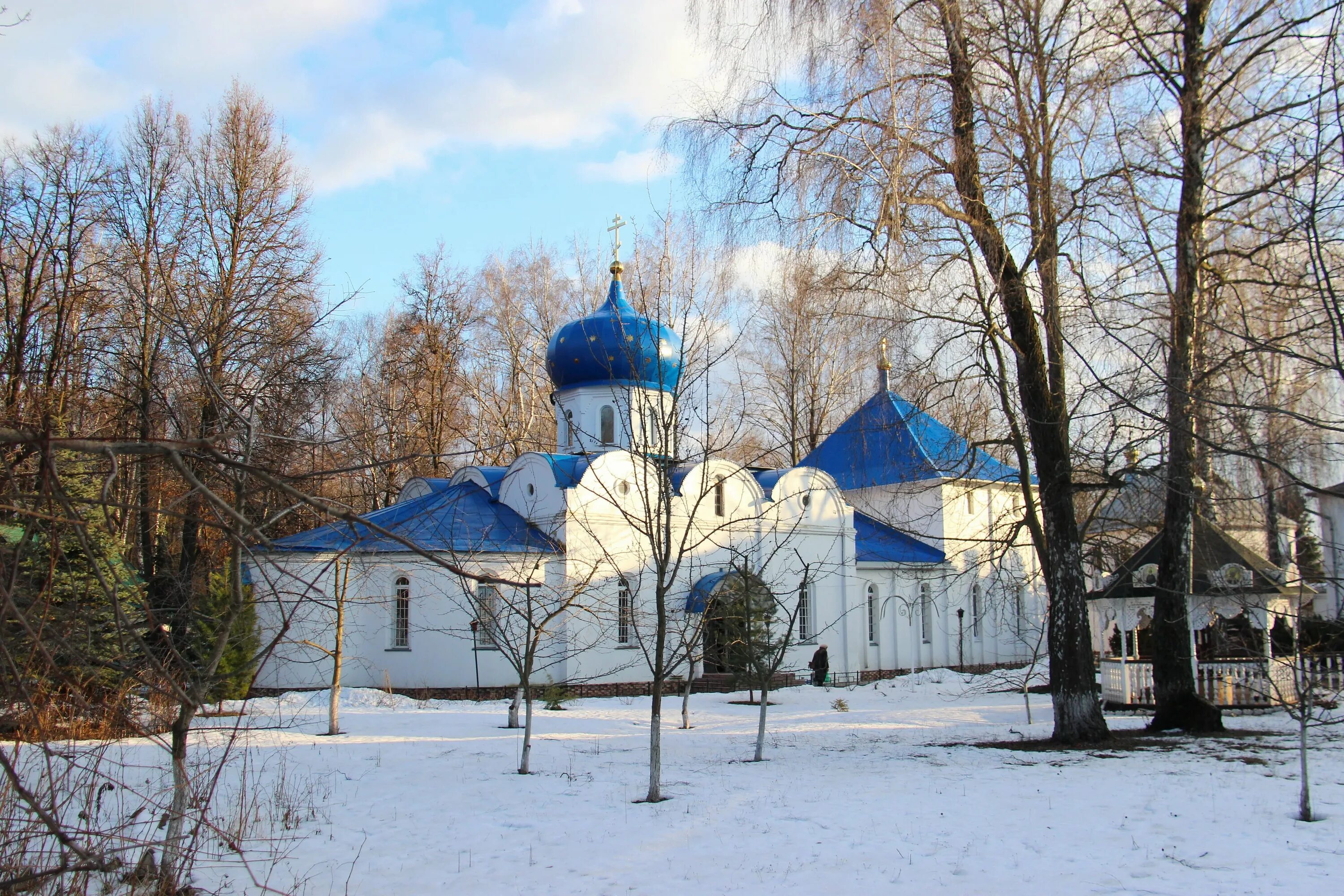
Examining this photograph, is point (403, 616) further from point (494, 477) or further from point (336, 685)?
point (336, 685)

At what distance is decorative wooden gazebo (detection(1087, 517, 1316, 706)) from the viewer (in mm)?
16359

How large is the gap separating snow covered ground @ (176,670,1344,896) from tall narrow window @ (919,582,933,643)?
15.3 meters

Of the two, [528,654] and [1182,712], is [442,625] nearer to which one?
[528,654]

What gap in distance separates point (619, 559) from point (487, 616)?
8.32 m

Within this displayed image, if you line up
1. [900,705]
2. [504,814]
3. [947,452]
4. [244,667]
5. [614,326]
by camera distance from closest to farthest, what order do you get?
1. [244,667]
2. [504,814]
3. [947,452]
4. [900,705]
5. [614,326]

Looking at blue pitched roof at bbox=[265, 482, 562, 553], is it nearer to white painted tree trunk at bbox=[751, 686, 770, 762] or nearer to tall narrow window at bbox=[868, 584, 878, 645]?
white painted tree trunk at bbox=[751, 686, 770, 762]

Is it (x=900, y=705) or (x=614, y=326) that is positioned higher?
(x=614, y=326)

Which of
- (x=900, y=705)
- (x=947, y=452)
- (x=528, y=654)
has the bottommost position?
(x=900, y=705)

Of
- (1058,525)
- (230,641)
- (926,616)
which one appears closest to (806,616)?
(926,616)

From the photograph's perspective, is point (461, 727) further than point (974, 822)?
Yes

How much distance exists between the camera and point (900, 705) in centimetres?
2073

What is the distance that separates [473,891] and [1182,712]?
1107cm

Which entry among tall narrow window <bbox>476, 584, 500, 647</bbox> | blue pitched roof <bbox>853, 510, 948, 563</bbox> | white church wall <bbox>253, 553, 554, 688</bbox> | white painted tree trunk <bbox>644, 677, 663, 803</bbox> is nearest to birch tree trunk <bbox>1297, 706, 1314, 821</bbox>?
A: white painted tree trunk <bbox>644, 677, 663, 803</bbox>

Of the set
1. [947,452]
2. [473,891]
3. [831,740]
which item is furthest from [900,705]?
[473,891]
